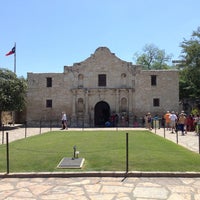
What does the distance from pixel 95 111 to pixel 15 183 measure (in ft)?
88.2

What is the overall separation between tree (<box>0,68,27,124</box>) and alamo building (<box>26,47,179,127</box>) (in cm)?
607

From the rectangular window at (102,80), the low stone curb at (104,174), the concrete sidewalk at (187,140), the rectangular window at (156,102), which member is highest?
the rectangular window at (102,80)

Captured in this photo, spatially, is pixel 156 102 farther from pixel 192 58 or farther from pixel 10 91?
pixel 10 91

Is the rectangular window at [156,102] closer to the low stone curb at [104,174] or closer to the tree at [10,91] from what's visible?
the tree at [10,91]

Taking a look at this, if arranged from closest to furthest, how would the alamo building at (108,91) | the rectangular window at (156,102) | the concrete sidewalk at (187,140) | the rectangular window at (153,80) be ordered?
the concrete sidewalk at (187,140)
the alamo building at (108,91)
the rectangular window at (156,102)
the rectangular window at (153,80)

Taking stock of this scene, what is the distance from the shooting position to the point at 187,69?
30.8 m

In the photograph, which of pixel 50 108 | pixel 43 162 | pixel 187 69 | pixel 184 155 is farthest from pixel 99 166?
pixel 50 108

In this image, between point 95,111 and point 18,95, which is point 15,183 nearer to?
point 18,95

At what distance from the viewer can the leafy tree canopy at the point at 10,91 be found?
2789 centimetres

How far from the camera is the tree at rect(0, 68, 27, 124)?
27891 mm

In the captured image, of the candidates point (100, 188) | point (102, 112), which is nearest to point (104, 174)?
point (100, 188)

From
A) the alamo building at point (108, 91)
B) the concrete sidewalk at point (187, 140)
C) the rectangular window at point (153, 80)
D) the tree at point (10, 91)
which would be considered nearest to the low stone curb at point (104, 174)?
the concrete sidewalk at point (187, 140)

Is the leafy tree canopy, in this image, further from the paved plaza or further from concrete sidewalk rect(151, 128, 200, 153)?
the paved plaza

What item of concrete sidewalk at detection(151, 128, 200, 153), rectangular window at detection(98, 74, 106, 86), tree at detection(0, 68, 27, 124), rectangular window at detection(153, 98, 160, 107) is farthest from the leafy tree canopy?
concrete sidewalk at detection(151, 128, 200, 153)
